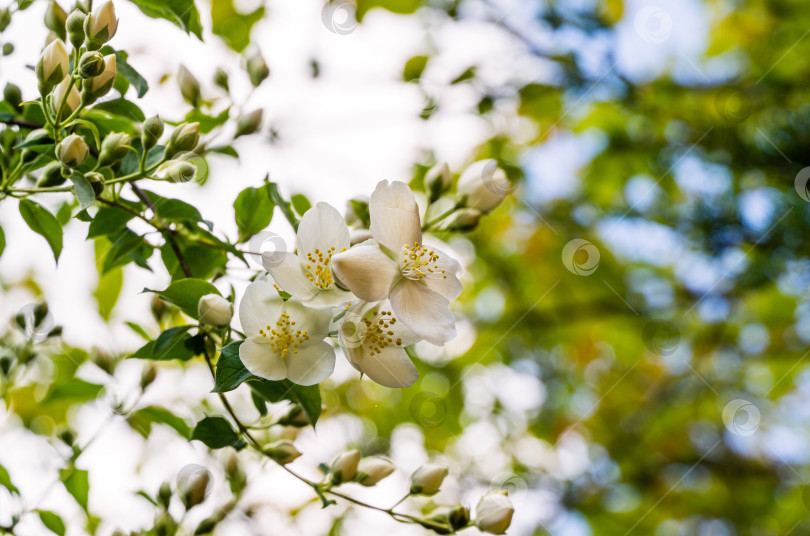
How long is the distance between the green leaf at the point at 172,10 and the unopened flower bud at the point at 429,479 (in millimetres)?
598

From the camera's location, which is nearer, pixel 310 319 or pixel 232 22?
pixel 310 319

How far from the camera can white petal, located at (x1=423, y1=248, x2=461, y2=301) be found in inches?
28.9

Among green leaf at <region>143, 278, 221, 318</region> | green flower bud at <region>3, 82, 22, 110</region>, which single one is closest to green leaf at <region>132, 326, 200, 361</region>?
green leaf at <region>143, 278, 221, 318</region>

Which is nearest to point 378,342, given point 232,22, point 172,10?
point 172,10

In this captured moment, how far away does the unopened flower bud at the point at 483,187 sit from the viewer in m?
0.94

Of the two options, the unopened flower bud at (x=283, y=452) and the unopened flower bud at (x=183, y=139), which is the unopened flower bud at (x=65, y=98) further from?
the unopened flower bud at (x=283, y=452)

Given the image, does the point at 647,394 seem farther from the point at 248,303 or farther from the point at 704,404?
the point at 248,303

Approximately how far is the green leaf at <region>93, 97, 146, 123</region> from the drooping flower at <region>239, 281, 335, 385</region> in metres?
0.29

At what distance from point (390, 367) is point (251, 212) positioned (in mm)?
283

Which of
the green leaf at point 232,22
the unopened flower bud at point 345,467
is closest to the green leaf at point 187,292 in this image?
the unopened flower bud at point 345,467

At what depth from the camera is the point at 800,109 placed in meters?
1.82

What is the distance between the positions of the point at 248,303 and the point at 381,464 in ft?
0.82

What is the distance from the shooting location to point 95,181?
0.71m

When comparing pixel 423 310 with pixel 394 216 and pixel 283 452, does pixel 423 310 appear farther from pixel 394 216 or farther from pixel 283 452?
pixel 283 452
